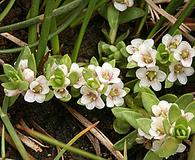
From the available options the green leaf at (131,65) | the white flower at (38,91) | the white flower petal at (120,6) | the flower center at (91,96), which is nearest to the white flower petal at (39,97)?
the white flower at (38,91)

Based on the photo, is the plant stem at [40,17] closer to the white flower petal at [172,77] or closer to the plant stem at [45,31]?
the plant stem at [45,31]

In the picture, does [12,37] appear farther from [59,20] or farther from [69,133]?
[69,133]

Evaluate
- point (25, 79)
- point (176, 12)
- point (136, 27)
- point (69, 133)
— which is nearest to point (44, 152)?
Answer: point (69, 133)

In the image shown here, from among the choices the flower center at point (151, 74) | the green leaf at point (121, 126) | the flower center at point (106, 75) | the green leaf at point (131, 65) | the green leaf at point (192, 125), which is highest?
the green leaf at point (131, 65)

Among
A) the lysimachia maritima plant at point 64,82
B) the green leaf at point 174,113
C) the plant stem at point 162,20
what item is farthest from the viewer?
the plant stem at point 162,20

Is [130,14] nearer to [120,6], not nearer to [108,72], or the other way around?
[120,6]

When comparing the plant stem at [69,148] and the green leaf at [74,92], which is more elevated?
the green leaf at [74,92]
